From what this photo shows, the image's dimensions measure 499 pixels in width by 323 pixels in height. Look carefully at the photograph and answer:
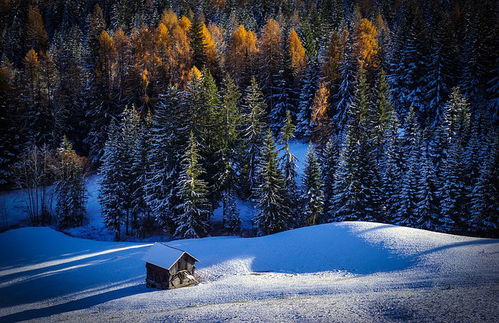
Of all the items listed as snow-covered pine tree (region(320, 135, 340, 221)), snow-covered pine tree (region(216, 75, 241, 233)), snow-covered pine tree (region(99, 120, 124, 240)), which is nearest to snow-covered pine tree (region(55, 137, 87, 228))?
snow-covered pine tree (region(99, 120, 124, 240))

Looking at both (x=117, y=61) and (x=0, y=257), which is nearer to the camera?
(x=0, y=257)

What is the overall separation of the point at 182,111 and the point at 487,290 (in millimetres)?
30329

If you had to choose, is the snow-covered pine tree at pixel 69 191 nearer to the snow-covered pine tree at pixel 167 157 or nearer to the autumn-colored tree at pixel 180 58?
the snow-covered pine tree at pixel 167 157

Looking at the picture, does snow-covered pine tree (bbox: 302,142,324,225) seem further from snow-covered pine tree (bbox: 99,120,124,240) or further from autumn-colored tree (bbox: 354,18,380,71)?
autumn-colored tree (bbox: 354,18,380,71)

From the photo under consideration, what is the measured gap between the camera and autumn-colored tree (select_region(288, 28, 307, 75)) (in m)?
52.2

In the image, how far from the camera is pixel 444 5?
85125 millimetres

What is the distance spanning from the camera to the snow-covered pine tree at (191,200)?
32.2m

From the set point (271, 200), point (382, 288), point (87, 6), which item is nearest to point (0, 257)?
point (271, 200)

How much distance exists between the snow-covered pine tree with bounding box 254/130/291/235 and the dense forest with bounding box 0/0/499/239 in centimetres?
14

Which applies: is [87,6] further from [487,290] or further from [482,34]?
[487,290]

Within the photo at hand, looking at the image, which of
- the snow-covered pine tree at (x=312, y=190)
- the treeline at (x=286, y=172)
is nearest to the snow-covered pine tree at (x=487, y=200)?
the treeline at (x=286, y=172)

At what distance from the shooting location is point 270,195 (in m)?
32.5

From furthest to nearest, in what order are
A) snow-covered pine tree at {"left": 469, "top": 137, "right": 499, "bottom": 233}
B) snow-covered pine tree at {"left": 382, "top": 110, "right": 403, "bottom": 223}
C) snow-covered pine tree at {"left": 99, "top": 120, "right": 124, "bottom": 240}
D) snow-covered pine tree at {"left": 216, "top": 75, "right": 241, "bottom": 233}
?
snow-covered pine tree at {"left": 99, "top": 120, "right": 124, "bottom": 240}, snow-covered pine tree at {"left": 216, "top": 75, "right": 241, "bottom": 233}, snow-covered pine tree at {"left": 382, "top": 110, "right": 403, "bottom": 223}, snow-covered pine tree at {"left": 469, "top": 137, "right": 499, "bottom": 233}

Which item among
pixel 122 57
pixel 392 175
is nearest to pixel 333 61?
pixel 392 175
